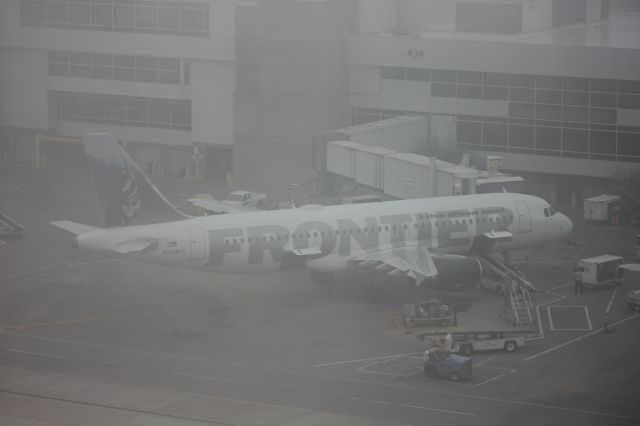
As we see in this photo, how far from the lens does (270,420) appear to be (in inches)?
2000

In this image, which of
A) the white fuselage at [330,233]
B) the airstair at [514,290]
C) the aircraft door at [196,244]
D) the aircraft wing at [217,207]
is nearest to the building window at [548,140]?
the white fuselage at [330,233]

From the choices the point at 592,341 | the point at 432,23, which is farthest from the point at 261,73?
the point at 592,341

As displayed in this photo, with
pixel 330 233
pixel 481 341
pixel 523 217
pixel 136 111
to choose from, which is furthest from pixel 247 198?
pixel 481 341

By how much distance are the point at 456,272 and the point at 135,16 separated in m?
52.4

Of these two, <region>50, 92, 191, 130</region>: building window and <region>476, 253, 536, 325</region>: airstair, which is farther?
<region>50, 92, 191, 130</region>: building window

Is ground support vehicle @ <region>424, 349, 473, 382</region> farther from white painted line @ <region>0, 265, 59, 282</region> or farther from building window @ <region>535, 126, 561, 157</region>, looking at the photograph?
building window @ <region>535, 126, 561, 157</region>

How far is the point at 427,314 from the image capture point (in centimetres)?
6569

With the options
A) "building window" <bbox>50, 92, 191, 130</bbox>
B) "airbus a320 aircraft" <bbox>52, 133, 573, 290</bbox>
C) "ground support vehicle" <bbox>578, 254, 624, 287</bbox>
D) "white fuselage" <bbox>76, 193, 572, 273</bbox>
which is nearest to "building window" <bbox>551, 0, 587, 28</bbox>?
"building window" <bbox>50, 92, 191, 130</bbox>

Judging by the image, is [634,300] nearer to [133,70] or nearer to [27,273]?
[27,273]

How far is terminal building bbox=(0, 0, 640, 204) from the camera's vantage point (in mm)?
98438

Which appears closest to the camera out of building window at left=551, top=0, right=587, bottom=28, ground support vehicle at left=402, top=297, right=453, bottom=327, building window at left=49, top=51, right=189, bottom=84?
ground support vehicle at left=402, top=297, right=453, bottom=327

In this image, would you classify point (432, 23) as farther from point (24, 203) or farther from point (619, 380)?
point (619, 380)

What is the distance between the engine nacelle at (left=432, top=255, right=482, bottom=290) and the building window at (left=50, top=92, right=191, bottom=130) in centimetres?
4909

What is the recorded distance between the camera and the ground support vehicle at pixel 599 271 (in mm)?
73750
